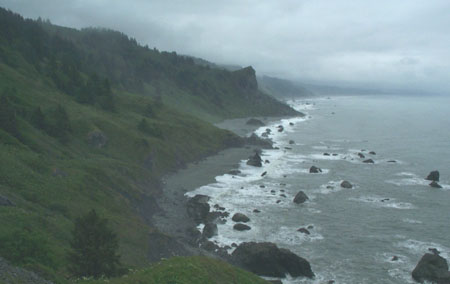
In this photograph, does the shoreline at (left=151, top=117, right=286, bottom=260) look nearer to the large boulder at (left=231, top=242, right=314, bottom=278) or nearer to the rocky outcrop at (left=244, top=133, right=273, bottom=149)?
the rocky outcrop at (left=244, top=133, right=273, bottom=149)

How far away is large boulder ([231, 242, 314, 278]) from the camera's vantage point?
140ft

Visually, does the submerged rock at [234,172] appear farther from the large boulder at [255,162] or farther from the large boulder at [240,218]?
the large boulder at [240,218]

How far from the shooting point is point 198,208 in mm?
60219

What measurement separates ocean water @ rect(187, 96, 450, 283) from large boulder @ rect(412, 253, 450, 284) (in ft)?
3.71

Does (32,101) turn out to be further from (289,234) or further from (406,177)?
(406,177)

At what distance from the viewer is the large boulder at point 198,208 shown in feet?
191

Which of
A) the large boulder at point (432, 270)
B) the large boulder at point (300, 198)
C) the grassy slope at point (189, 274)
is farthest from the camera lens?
the large boulder at point (300, 198)

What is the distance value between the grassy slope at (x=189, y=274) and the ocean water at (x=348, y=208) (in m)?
14.6

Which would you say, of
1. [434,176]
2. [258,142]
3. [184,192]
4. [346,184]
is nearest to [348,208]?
[346,184]

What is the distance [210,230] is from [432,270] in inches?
1085

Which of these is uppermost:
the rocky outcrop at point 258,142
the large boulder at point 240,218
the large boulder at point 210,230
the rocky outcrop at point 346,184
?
the rocky outcrop at point 258,142

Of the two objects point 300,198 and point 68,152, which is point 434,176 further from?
point 68,152

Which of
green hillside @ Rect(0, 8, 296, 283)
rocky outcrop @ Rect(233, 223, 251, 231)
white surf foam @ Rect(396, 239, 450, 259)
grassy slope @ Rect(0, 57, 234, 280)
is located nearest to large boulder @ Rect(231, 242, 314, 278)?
rocky outcrop @ Rect(233, 223, 251, 231)

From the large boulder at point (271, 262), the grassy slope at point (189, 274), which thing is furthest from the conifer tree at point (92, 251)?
the large boulder at point (271, 262)
